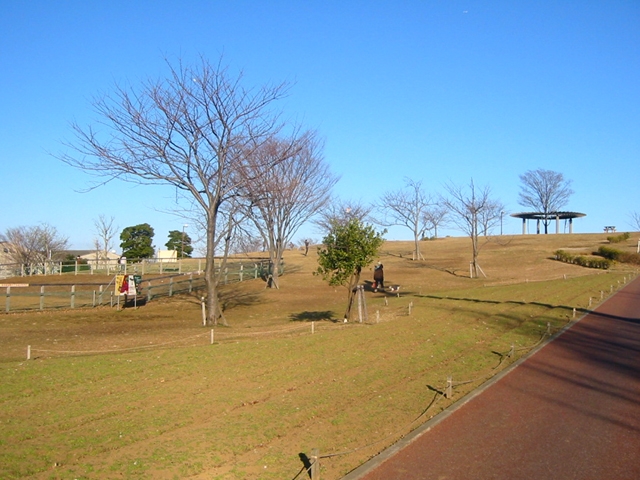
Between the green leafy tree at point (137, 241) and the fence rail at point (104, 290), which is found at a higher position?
the green leafy tree at point (137, 241)

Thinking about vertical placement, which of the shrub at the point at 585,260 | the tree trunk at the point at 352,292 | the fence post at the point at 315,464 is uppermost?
the shrub at the point at 585,260

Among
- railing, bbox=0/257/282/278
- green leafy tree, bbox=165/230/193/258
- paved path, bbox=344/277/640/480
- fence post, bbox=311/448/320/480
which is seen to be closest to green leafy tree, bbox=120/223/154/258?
green leafy tree, bbox=165/230/193/258

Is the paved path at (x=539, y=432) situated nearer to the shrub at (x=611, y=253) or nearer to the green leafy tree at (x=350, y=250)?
the green leafy tree at (x=350, y=250)

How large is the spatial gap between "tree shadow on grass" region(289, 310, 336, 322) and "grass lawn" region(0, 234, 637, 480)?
20 centimetres

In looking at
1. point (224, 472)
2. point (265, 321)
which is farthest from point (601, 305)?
point (224, 472)

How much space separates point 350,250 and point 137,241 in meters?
60.4

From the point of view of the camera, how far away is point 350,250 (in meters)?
21.4

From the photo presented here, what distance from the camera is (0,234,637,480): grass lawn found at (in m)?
7.41

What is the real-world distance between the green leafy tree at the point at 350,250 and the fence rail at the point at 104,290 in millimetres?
6416

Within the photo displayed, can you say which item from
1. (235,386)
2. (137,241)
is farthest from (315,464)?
(137,241)

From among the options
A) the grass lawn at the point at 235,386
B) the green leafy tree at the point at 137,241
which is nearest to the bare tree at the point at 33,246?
the green leafy tree at the point at 137,241

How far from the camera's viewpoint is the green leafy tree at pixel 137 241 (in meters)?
74.5

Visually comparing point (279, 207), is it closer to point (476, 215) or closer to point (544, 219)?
point (476, 215)

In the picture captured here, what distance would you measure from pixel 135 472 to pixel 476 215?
4267 cm
